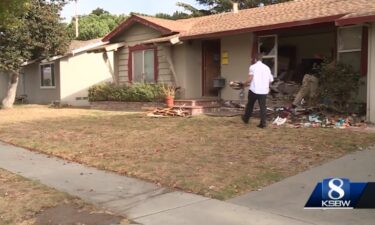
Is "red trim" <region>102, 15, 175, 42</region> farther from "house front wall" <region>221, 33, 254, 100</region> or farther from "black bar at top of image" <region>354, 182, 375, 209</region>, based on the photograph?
"black bar at top of image" <region>354, 182, 375, 209</region>

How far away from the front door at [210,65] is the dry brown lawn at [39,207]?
1181cm

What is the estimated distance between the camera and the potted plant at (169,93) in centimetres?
1667

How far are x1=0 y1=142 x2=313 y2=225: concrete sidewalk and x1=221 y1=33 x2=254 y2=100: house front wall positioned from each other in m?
9.06

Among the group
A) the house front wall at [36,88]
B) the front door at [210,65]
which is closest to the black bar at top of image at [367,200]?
the front door at [210,65]

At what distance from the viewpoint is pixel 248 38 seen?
657 inches

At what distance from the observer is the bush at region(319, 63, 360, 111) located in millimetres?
12438

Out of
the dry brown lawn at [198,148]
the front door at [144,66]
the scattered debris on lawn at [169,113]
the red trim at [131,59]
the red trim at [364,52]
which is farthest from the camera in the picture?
the front door at [144,66]

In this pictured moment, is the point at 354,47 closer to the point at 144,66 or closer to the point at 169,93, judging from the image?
the point at 169,93

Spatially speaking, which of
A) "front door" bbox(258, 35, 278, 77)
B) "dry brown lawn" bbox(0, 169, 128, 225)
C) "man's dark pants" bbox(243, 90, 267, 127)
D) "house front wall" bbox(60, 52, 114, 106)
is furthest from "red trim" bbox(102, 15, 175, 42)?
"dry brown lawn" bbox(0, 169, 128, 225)

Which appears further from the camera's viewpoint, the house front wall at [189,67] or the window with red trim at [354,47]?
the house front wall at [189,67]

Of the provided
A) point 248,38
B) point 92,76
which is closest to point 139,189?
point 248,38

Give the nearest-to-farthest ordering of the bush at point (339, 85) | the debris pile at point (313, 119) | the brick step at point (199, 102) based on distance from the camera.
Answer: the debris pile at point (313, 119), the bush at point (339, 85), the brick step at point (199, 102)

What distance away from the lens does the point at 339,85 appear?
12422 mm

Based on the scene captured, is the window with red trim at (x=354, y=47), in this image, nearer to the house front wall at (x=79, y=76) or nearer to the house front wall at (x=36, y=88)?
the house front wall at (x=79, y=76)
